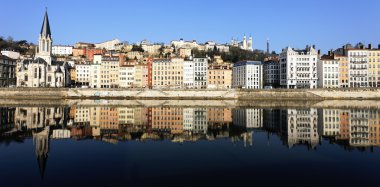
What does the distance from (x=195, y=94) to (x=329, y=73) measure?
96.9 ft

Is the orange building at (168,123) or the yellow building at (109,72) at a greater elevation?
the yellow building at (109,72)

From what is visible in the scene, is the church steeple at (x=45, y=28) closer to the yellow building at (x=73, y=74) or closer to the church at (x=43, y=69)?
the church at (x=43, y=69)

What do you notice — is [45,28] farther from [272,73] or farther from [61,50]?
[272,73]

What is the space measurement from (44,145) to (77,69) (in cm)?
7992

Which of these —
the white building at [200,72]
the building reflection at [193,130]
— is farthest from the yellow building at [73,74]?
the building reflection at [193,130]

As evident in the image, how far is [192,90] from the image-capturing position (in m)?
61.5

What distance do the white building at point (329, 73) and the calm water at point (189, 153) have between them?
4451 cm

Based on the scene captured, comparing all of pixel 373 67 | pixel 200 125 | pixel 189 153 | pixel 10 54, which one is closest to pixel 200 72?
pixel 373 67

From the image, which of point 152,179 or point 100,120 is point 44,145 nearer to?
point 152,179

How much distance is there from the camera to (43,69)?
77250 mm

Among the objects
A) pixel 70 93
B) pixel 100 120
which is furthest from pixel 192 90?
pixel 100 120

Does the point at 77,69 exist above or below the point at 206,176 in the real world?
above

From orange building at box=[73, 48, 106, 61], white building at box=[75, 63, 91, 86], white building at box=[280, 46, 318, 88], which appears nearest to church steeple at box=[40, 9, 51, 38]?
white building at box=[75, 63, 91, 86]

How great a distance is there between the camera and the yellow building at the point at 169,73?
81.5 metres
